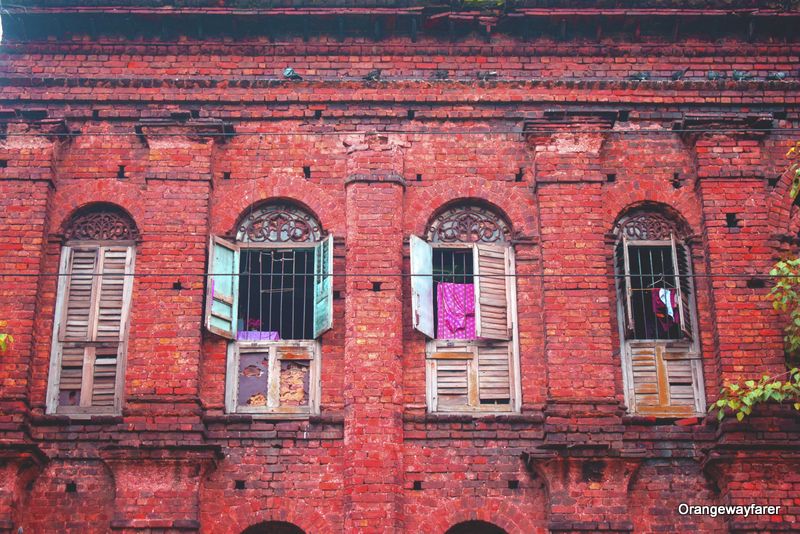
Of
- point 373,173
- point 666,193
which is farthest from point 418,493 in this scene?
point 666,193

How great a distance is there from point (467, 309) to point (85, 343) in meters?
4.72

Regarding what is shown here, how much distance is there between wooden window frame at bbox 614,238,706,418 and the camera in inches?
542

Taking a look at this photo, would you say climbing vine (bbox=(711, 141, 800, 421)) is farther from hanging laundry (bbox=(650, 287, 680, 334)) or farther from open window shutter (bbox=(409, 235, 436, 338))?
open window shutter (bbox=(409, 235, 436, 338))

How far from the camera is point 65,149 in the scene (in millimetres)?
14719

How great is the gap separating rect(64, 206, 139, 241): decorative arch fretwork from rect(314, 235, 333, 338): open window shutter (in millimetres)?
2342

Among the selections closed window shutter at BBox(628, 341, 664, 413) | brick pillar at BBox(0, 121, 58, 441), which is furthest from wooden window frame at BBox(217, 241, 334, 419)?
closed window shutter at BBox(628, 341, 664, 413)

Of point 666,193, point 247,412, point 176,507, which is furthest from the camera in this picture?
point 666,193

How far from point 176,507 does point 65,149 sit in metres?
4.96

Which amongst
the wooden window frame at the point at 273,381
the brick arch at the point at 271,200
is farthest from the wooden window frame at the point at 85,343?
the wooden window frame at the point at 273,381

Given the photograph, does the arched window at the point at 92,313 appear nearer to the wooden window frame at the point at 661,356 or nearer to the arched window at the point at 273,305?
the arched window at the point at 273,305

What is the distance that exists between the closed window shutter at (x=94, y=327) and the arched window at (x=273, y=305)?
46.8 inches

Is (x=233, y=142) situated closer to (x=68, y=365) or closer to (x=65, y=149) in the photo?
(x=65, y=149)

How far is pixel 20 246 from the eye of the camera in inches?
553

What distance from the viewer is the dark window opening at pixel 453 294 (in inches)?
555
